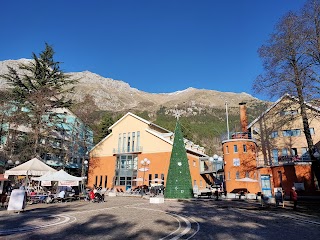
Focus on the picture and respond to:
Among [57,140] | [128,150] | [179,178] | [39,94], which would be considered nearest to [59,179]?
[179,178]

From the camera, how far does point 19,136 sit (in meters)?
34.0

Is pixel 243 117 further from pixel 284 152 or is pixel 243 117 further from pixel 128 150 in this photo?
pixel 128 150

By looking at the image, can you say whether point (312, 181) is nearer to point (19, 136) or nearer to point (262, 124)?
point (262, 124)

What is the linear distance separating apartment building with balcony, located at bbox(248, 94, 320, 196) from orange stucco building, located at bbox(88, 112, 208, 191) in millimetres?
11146

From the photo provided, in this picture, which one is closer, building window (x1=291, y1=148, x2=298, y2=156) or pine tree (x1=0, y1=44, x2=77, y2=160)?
pine tree (x1=0, y1=44, x2=77, y2=160)

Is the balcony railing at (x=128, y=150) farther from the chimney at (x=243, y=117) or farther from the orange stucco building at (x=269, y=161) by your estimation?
the chimney at (x=243, y=117)

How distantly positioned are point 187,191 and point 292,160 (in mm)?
16032

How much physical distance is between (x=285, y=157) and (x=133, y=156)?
77.2 feet

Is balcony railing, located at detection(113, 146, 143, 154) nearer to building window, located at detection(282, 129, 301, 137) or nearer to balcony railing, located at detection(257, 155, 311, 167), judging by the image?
balcony railing, located at detection(257, 155, 311, 167)

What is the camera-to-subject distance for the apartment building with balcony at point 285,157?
28.1m

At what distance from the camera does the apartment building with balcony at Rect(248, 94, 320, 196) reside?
2814cm

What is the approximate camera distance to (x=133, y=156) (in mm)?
41969

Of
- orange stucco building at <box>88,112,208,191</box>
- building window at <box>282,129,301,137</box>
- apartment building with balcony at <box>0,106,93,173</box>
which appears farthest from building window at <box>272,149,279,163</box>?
apartment building with balcony at <box>0,106,93,173</box>

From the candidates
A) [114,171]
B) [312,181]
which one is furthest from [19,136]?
[312,181]
